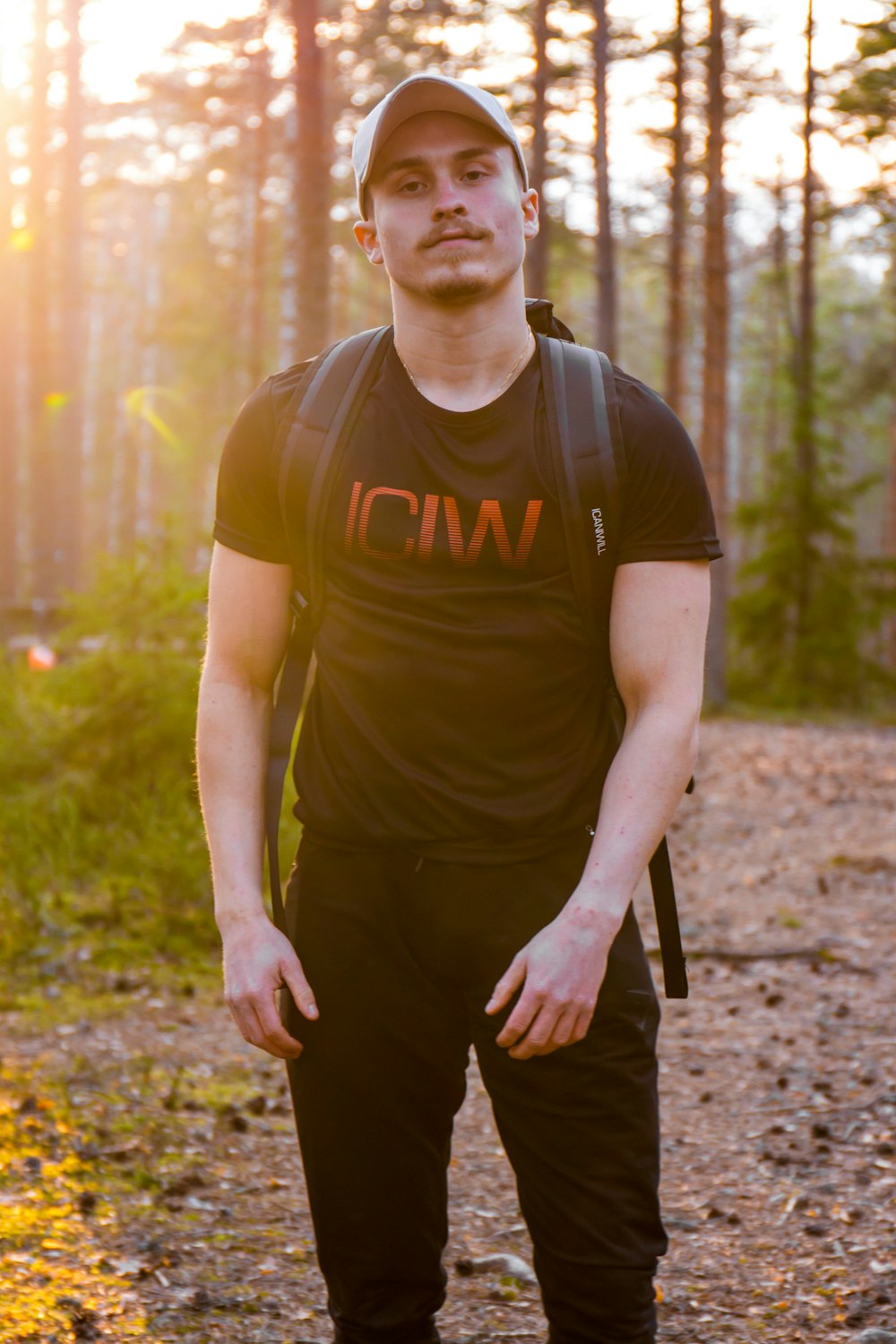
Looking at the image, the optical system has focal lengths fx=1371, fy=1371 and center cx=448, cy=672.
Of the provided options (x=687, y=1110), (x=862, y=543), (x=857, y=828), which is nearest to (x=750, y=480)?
(x=862, y=543)

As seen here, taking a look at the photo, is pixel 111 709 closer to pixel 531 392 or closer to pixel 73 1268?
pixel 73 1268

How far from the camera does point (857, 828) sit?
1170 cm

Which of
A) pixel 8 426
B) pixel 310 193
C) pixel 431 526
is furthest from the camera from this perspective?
pixel 8 426

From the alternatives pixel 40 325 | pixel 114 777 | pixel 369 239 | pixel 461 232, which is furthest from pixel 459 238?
pixel 40 325

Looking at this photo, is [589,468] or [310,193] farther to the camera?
[310,193]

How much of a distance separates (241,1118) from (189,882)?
241 centimetres

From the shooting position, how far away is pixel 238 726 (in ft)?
8.97

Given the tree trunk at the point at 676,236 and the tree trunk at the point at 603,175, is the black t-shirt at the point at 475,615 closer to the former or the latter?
the tree trunk at the point at 603,175

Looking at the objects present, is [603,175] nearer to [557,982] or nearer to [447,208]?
[447,208]

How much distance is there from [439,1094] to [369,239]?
1.71 meters

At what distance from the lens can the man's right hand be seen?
257cm

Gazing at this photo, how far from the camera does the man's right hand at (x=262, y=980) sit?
257 centimetres

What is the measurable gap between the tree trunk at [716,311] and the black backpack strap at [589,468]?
17.0 metres

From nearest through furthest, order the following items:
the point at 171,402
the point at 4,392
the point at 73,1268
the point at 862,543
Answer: the point at 73,1268 < the point at 4,392 < the point at 171,402 < the point at 862,543
